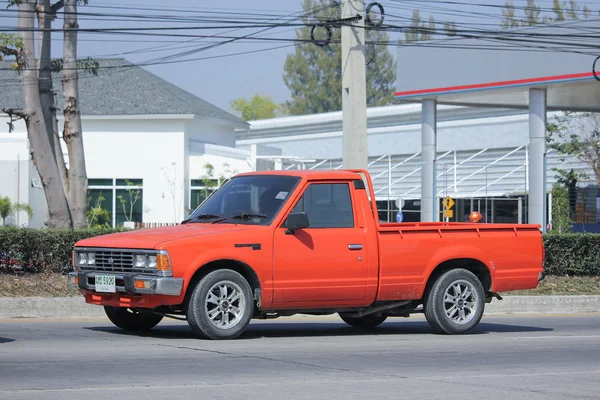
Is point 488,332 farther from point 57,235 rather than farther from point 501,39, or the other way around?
point 501,39

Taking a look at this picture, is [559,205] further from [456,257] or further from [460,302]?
[456,257]

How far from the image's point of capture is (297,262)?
12062mm

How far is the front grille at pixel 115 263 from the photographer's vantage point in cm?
1152

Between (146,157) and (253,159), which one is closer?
(253,159)

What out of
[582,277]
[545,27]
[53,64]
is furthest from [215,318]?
[545,27]

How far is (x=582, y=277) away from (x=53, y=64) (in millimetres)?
13143

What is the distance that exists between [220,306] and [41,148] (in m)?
11.4

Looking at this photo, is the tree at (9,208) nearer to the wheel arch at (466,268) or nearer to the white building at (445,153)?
the white building at (445,153)

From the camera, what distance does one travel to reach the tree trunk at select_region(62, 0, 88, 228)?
73.8 feet

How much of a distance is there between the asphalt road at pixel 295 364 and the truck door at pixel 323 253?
1.92 feet

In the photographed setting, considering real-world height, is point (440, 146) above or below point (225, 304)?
above

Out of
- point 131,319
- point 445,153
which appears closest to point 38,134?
point 131,319

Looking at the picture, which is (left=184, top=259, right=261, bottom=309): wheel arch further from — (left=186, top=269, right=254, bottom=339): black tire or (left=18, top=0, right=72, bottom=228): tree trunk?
(left=18, top=0, right=72, bottom=228): tree trunk

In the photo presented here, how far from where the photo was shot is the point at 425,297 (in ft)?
42.9
